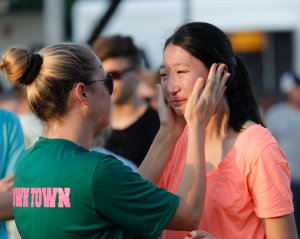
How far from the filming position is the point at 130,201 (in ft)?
8.70

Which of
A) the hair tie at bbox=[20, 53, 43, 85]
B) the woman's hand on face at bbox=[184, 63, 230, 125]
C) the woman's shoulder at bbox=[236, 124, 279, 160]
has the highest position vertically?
the hair tie at bbox=[20, 53, 43, 85]

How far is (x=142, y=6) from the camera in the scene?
1384cm

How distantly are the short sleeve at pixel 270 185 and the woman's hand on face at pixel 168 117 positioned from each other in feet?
1.56

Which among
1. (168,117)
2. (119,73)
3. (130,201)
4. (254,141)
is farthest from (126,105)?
(130,201)

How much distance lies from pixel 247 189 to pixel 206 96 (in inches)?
15.5

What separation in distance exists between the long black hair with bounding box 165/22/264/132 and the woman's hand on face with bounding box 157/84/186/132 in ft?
0.74

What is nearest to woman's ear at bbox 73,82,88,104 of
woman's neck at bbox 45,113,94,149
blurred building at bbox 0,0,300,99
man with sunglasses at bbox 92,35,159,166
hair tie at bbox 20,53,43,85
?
woman's neck at bbox 45,113,94,149

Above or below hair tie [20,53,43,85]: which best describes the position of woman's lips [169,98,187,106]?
below

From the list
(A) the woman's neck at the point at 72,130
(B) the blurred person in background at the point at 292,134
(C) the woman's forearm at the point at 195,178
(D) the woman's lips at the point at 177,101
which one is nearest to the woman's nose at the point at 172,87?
(D) the woman's lips at the point at 177,101

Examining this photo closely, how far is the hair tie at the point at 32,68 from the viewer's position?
2.87 m

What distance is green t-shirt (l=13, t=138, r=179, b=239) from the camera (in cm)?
263

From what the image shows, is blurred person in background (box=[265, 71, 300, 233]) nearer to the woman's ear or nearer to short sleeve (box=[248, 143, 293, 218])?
short sleeve (box=[248, 143, 293, 218])

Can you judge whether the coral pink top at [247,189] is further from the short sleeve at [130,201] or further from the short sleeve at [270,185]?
the short sleeve at [130,201]

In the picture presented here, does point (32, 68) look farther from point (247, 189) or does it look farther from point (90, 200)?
point (247, 189)
